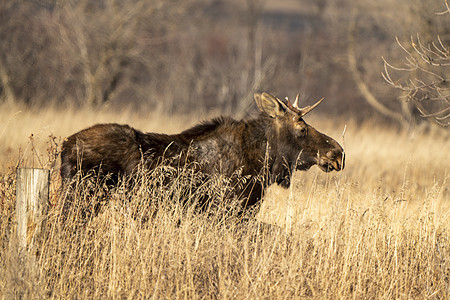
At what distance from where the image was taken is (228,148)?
8.38 meters

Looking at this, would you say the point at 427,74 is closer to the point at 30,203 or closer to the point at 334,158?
the point at 334,158

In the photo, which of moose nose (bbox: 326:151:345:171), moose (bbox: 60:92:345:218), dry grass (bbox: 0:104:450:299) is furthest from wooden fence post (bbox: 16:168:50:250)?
moose nose (bbox: 326:151:345:171)

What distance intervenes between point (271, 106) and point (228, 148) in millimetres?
971

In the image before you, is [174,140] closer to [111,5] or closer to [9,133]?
[9,133]

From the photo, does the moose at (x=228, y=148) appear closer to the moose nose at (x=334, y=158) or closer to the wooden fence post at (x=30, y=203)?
the moose nose at (x=334, y=158)

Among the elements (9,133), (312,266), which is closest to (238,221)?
(312,266)

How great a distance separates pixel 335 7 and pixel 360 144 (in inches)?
379

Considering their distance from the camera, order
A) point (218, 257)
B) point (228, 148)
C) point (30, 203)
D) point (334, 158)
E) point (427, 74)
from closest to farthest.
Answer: point (30, 203)
point (218, 257)
point (228, 148)
point (334, 158)
point (427, 74)

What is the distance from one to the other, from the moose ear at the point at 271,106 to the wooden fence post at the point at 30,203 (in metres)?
3.86

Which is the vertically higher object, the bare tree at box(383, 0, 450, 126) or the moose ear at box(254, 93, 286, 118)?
→ the bare tree at box(383, 0, 450, 126)

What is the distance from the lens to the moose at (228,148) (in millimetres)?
7281

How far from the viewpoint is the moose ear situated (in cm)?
873

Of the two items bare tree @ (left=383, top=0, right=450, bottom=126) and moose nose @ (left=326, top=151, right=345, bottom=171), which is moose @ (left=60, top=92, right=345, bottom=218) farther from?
bare tree @ (left=383, top=0, right=450, bottom=126)

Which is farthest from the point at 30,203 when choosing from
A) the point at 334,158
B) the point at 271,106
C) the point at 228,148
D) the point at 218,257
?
the point at 334,158
